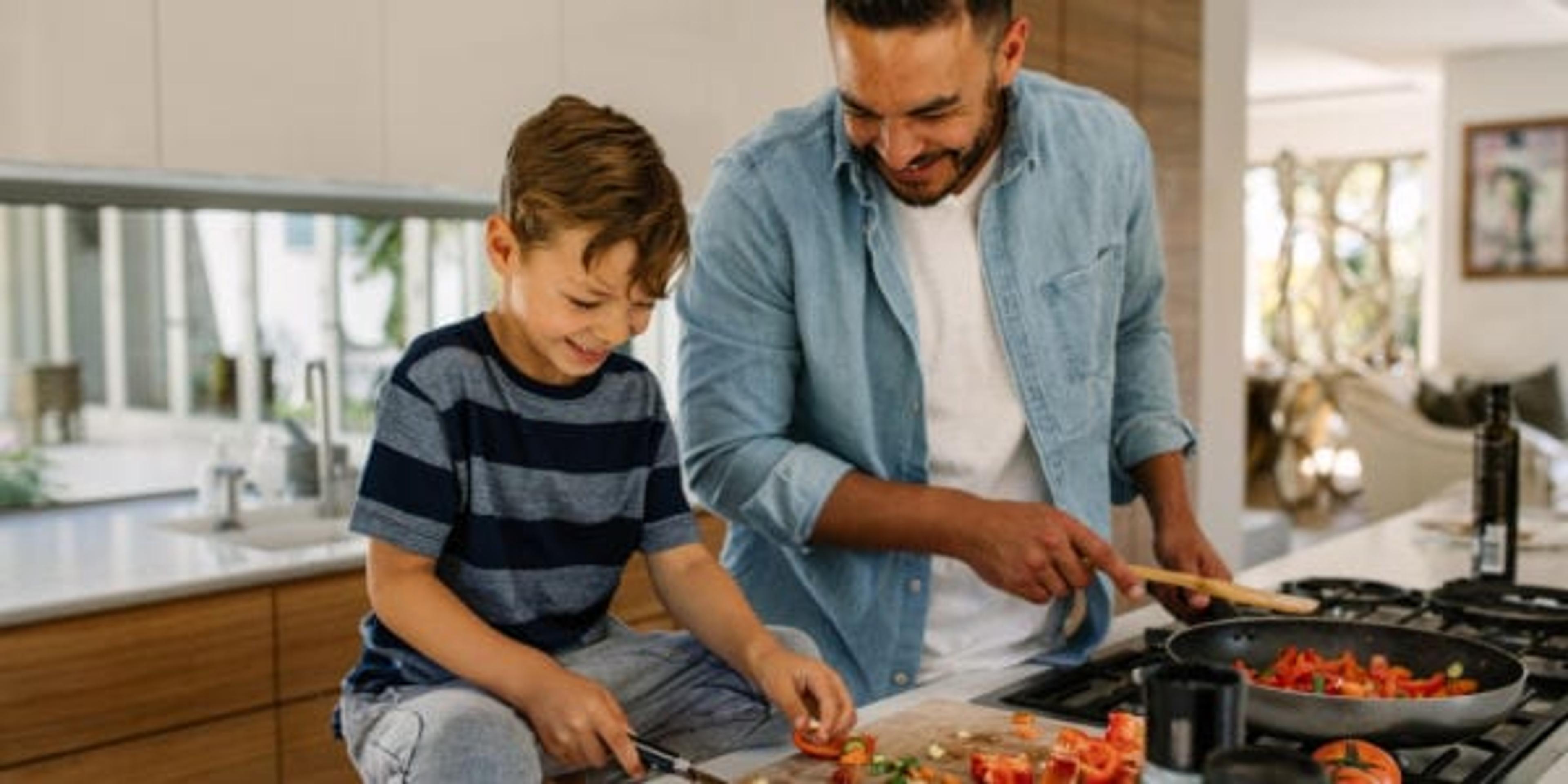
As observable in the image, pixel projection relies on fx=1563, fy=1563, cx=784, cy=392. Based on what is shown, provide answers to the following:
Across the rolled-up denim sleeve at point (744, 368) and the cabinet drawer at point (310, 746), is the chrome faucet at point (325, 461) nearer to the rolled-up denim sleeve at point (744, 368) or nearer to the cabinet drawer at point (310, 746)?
the cabinet drawer at point (310, 746)

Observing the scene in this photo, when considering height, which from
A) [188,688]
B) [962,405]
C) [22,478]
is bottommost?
[188,688]

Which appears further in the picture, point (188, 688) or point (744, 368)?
point (188, 688)

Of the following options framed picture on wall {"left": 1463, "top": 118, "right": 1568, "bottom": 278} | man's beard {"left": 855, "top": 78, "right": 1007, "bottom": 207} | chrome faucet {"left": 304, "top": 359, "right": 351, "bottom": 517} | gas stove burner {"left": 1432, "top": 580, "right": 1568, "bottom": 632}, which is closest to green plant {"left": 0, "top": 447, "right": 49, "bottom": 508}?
chrome faucet {"left": 304, "top": 359, "right": 351, "bottom": 517}

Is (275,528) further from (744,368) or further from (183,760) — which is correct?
(744,368)

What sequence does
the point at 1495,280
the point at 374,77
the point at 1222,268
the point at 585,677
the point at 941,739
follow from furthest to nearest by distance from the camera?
the point at 1495,280, the point at 1222,268, the point at 374,77, the point at 585,677, the point at 941,739

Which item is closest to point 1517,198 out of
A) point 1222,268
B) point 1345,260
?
point 1345,260

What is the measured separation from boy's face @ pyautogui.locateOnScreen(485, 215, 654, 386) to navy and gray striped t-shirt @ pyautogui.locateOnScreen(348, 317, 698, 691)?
0.07 meters

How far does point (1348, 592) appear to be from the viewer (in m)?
1.93

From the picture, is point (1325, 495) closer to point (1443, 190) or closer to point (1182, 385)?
point (1443, 190)

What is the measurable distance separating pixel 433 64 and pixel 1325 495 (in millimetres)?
6970

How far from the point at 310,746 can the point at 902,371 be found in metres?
1.50

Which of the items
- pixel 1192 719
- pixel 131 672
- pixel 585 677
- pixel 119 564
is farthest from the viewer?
pixel 119 564

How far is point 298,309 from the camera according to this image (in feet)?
12.0

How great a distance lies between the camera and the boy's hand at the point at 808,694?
1.28m
